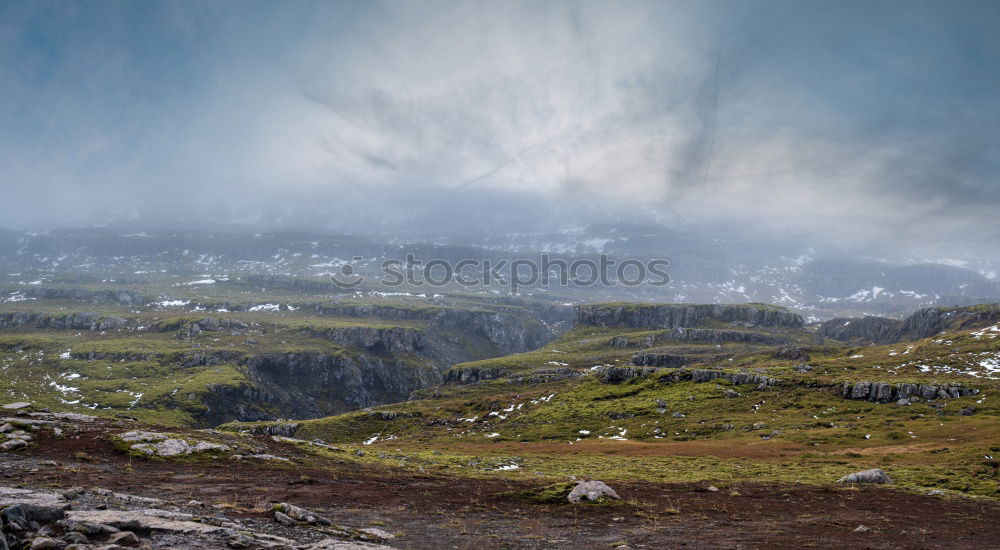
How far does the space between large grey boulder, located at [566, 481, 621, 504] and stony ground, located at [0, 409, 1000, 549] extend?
3.30 ft

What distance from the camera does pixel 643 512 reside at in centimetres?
3112

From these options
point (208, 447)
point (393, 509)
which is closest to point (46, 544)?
point (393, 509)

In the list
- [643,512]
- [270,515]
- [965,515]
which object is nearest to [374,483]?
[270,515]

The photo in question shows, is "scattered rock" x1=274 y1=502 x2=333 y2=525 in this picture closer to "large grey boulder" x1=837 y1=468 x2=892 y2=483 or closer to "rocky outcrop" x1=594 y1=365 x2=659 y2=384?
"large grey boulder" x1=837 y1=468 x2=892 y2=483

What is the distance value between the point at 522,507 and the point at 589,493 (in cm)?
539

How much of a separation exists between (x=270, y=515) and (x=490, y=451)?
218 ft

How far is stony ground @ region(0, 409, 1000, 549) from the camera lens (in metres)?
19.7

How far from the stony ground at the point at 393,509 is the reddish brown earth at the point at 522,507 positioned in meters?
0.13

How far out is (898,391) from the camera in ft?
323

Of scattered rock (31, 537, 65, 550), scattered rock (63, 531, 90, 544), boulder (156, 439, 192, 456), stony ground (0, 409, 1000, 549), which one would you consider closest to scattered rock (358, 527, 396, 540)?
stony ground (0, 409, 1000, 549)

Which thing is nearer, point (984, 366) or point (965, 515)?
point (965, 515)

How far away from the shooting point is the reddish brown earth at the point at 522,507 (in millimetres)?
24797

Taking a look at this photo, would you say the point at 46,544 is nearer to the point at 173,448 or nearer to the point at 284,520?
the point at 284,520

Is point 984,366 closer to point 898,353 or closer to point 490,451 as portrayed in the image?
point 898,353
